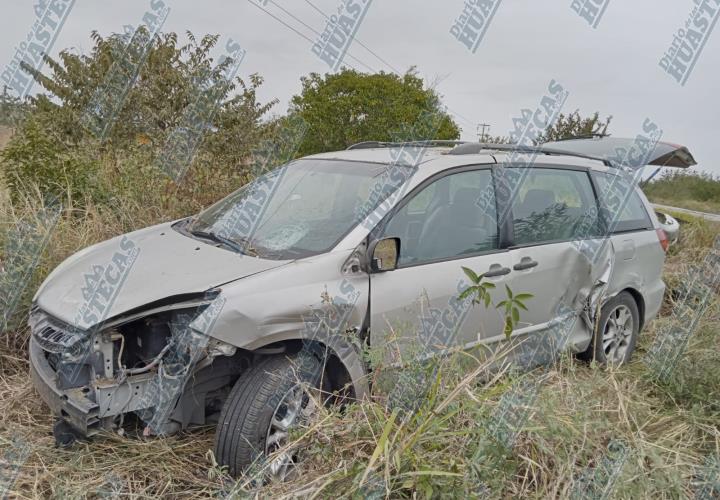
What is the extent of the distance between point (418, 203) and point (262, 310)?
1117 millimetres

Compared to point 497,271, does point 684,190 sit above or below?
above

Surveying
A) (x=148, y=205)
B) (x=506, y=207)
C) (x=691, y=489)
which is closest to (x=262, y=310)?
(x=506, y=207)

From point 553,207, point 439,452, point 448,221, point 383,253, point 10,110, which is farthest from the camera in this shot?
point 10,110

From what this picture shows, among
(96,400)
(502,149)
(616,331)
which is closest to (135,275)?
(96,400)

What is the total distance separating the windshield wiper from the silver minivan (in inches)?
0.6

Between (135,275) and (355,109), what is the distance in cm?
1045

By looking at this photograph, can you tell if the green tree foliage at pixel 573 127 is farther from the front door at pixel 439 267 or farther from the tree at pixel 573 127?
the front door at pixel 439 267

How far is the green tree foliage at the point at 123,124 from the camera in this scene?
5465 millimetres

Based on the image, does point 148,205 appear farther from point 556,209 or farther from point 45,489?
point 556,209

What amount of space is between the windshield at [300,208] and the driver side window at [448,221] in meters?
0.17

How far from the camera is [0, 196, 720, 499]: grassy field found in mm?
2043

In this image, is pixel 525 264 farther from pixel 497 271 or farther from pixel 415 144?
pixel 415 144

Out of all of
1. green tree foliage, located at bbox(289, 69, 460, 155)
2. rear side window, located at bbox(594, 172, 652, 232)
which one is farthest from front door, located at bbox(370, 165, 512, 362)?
green tree foliage, located at bbox(289, 69, 460, 155)

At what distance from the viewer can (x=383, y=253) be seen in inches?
109
